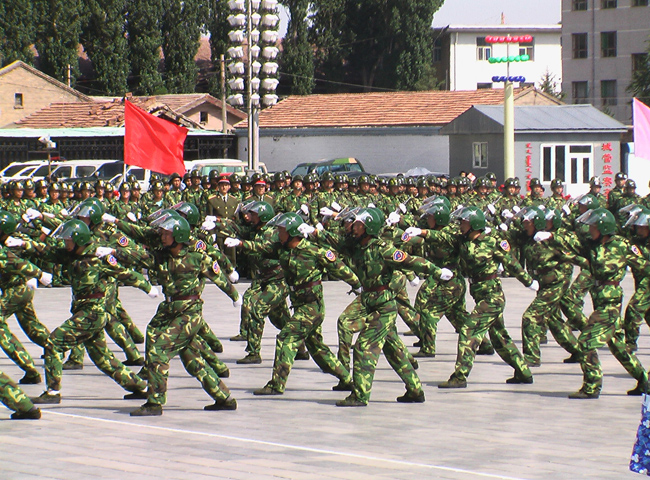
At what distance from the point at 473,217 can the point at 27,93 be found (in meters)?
51.1

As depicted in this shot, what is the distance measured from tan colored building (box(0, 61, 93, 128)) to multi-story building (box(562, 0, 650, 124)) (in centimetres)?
2933

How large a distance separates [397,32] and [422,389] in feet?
197

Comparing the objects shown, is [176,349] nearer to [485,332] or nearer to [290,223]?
[290,223]

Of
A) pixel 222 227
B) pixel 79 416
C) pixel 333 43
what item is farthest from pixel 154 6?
pixel 79 416

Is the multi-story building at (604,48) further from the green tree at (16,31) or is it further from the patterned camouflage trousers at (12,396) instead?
the patterned camouflage trousers at (12,396)

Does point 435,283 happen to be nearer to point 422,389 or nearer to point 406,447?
point 422,389

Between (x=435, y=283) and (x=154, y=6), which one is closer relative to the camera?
(x=435, y=283)

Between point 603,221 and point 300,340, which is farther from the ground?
point 603,221

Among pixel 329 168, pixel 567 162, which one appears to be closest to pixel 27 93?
pixel 329 168

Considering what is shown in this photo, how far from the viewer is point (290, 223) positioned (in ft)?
36.6

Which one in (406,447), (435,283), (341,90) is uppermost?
(341,90)

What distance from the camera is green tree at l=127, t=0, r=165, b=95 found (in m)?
62.2

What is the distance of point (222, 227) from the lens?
13586mm

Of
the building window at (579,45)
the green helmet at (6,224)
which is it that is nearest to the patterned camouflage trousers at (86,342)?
the green helmet at (6,224)
